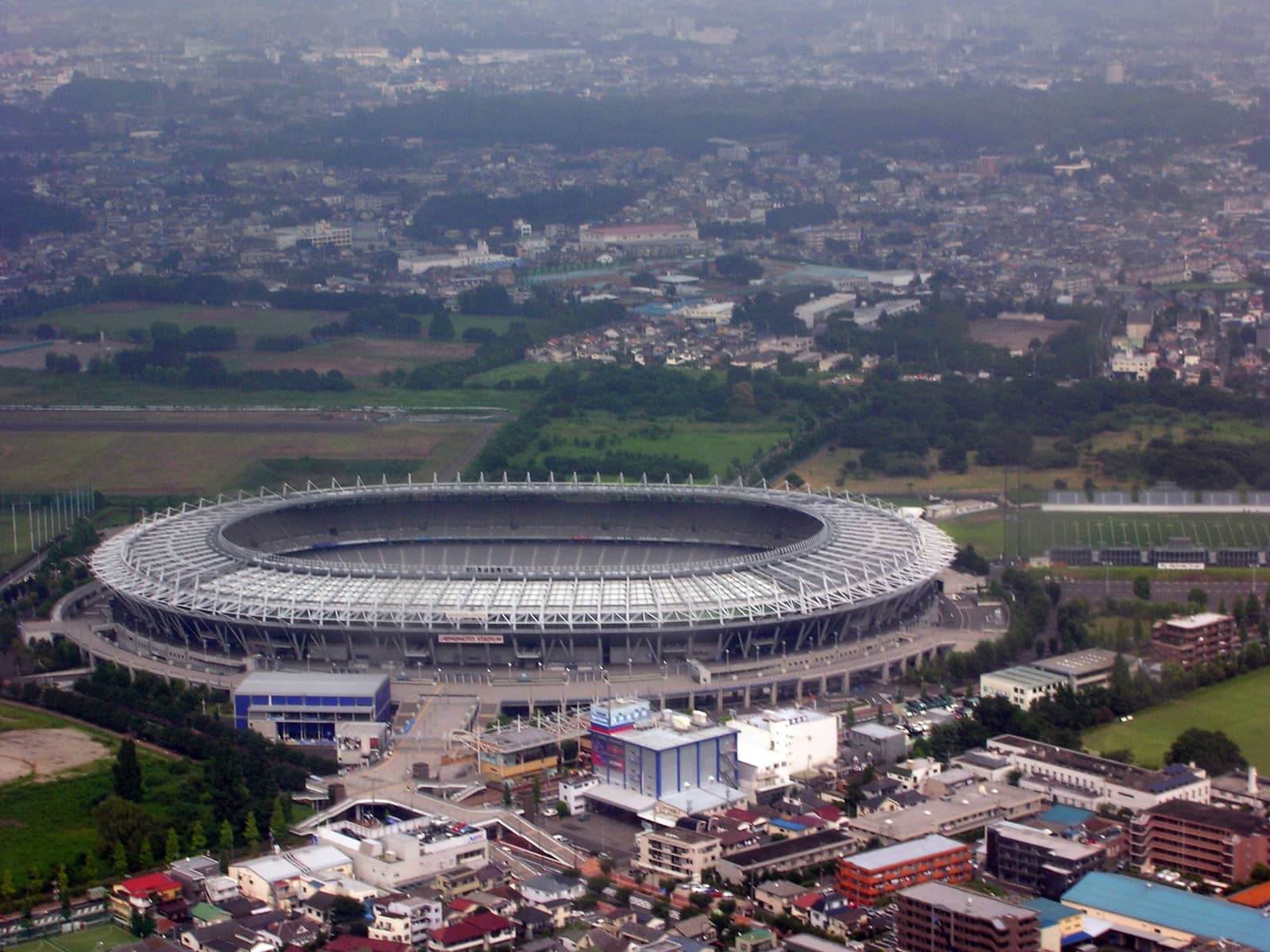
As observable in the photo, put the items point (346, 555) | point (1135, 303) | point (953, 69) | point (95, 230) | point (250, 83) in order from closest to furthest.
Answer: point (346, 555)
point (1135, 303)
point (95, 230)
point (250, 83)
point (953, 69)

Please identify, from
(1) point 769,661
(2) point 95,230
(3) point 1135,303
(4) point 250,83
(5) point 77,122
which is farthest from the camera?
(4) point 250,83

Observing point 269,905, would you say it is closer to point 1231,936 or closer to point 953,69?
point 1231,936

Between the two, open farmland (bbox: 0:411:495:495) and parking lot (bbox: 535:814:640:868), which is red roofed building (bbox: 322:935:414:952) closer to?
parking lot (bbox: 535:814:640:868)

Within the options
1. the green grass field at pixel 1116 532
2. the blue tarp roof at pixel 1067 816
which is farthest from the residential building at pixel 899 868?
the green grass field at pixel 1116 532

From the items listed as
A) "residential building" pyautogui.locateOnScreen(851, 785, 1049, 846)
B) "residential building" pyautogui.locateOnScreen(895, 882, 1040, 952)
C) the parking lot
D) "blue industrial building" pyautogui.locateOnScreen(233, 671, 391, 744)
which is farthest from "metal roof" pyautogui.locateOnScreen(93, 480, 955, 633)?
"residential building" pyautogui.locateOnScreen(895, 882, 1040, 952)

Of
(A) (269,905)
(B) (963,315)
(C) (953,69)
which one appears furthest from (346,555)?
(C) (953,69)

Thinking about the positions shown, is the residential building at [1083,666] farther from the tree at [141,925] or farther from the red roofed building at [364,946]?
the tree at [141,925]

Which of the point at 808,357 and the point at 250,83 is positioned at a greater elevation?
the point at 250,83

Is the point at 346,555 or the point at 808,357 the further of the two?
the point at 808,357
